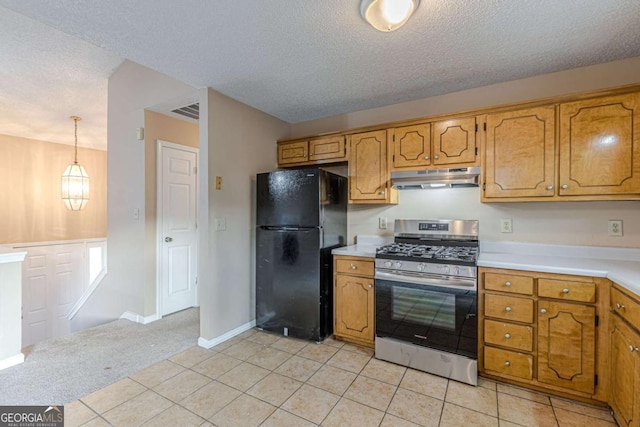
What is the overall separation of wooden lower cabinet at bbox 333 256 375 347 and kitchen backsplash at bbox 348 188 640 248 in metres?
0.62

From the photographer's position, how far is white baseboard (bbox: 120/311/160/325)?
3170 mm

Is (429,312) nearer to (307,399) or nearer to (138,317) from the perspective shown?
(307,399)

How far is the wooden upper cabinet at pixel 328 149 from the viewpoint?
118 inches

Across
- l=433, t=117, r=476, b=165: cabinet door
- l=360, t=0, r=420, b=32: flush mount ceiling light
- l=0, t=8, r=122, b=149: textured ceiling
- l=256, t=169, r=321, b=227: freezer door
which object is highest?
l=0, t=8, r=122, b=149: textured ceiling

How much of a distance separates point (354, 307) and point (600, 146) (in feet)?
7.31

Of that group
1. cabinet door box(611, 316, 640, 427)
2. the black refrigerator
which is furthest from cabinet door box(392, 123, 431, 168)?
cabinet door box(611, 316, 640, 427)

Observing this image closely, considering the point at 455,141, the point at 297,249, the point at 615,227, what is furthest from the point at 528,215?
the point at 297,249

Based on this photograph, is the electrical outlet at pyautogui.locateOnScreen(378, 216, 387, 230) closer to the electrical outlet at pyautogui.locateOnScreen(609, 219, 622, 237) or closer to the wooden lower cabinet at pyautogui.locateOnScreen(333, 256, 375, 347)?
the wooden lower cabinet at pyautogui.locateOnScreen(333, 256, 375, 347)

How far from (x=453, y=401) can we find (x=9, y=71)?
507cm

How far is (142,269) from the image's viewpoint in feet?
10.4

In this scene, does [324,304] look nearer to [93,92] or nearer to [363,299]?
[363,299]

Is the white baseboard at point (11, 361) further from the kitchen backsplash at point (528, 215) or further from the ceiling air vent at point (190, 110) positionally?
the kitchen backsplash at point (528, 215)

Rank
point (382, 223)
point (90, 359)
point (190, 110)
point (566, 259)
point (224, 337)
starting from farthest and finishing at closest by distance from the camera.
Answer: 1. point (190, 110)
2. point (382, 223)
3. point (224, 337)
4. point (90, 359)
5. point (566, 259)

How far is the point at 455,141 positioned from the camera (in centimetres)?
243
